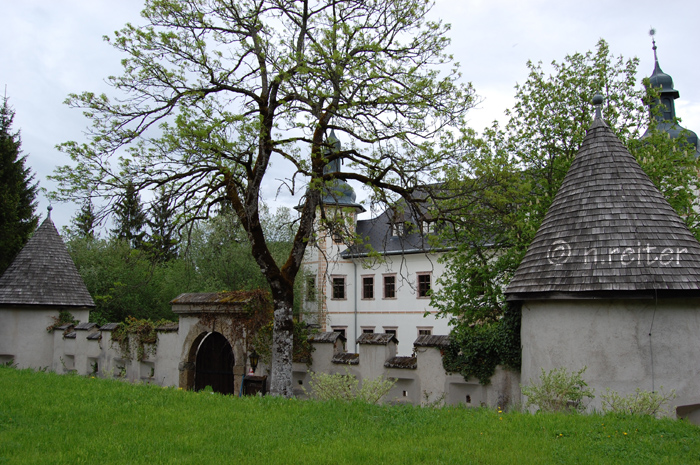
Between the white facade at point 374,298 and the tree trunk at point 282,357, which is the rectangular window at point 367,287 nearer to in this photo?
the white facade at point 374,298

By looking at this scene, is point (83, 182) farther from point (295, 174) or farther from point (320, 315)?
point (320, 315)

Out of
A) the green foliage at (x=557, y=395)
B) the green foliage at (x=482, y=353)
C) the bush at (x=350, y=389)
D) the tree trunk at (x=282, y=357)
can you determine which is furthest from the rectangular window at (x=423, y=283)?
the green foliage at (x=557, y=395)

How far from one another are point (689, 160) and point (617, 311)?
712 cm

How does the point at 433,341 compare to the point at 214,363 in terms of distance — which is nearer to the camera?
the point at 433,341

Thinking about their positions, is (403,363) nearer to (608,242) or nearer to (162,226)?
(608,242)

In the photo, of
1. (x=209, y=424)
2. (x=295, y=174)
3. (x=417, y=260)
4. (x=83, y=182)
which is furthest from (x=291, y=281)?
(x=417, y=260)

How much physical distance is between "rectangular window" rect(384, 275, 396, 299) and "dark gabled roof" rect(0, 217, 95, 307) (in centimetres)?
1666

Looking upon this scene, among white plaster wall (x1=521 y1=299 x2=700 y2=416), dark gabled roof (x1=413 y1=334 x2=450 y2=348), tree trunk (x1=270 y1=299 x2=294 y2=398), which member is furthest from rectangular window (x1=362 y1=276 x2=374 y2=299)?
white plaster wall (x1=521 y1=299 x2=700 y2=416)

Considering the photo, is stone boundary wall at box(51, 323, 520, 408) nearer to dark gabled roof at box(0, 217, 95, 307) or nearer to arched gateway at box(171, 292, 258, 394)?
arched gateway at box(171, 292, 258, 394)

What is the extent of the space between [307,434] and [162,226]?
6.40 metres

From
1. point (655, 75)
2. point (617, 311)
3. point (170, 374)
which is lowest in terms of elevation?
point (170, 374)

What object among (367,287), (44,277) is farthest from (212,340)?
(367,287)

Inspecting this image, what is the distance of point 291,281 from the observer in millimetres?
10742

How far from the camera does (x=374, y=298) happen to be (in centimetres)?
3014
